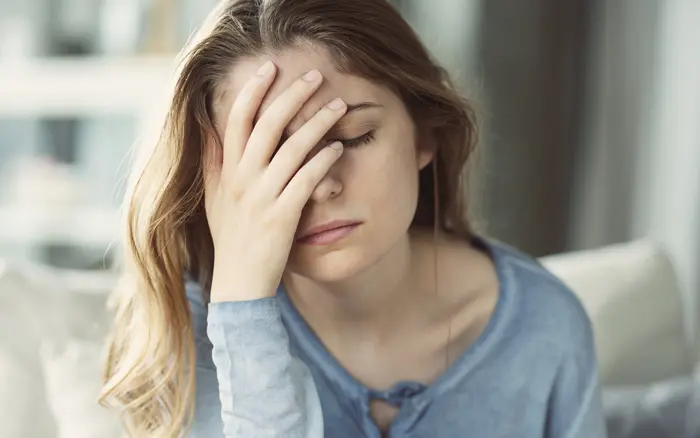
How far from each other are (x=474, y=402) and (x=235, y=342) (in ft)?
1.21

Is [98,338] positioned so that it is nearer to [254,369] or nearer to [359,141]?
[254,369]

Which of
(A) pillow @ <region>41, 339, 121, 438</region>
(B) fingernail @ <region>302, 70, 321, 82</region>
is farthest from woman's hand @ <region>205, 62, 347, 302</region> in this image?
(A) pillow @ <region>41, 339, 121, 438</region>

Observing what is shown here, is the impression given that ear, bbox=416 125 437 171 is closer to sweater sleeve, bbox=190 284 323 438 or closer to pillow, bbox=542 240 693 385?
sweater sleeve, bbox=190 284 323 438

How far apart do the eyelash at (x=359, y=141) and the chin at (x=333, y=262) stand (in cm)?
12

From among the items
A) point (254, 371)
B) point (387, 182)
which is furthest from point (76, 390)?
point (387, 182)

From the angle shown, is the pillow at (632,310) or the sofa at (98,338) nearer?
the sofa at (98,338)

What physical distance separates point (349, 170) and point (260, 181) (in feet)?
0.33

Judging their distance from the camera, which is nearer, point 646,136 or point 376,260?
point 376,260

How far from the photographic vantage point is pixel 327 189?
0.97 m

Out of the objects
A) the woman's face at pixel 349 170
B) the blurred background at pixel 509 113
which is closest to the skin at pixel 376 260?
the woman's face at pixel 349 170

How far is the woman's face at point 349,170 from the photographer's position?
0.98 m

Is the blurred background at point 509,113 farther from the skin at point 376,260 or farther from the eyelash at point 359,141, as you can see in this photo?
the eyelash at point 359,141

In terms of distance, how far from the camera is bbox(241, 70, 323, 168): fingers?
37.3 inches

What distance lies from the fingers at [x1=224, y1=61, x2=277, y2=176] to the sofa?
0.42 m
